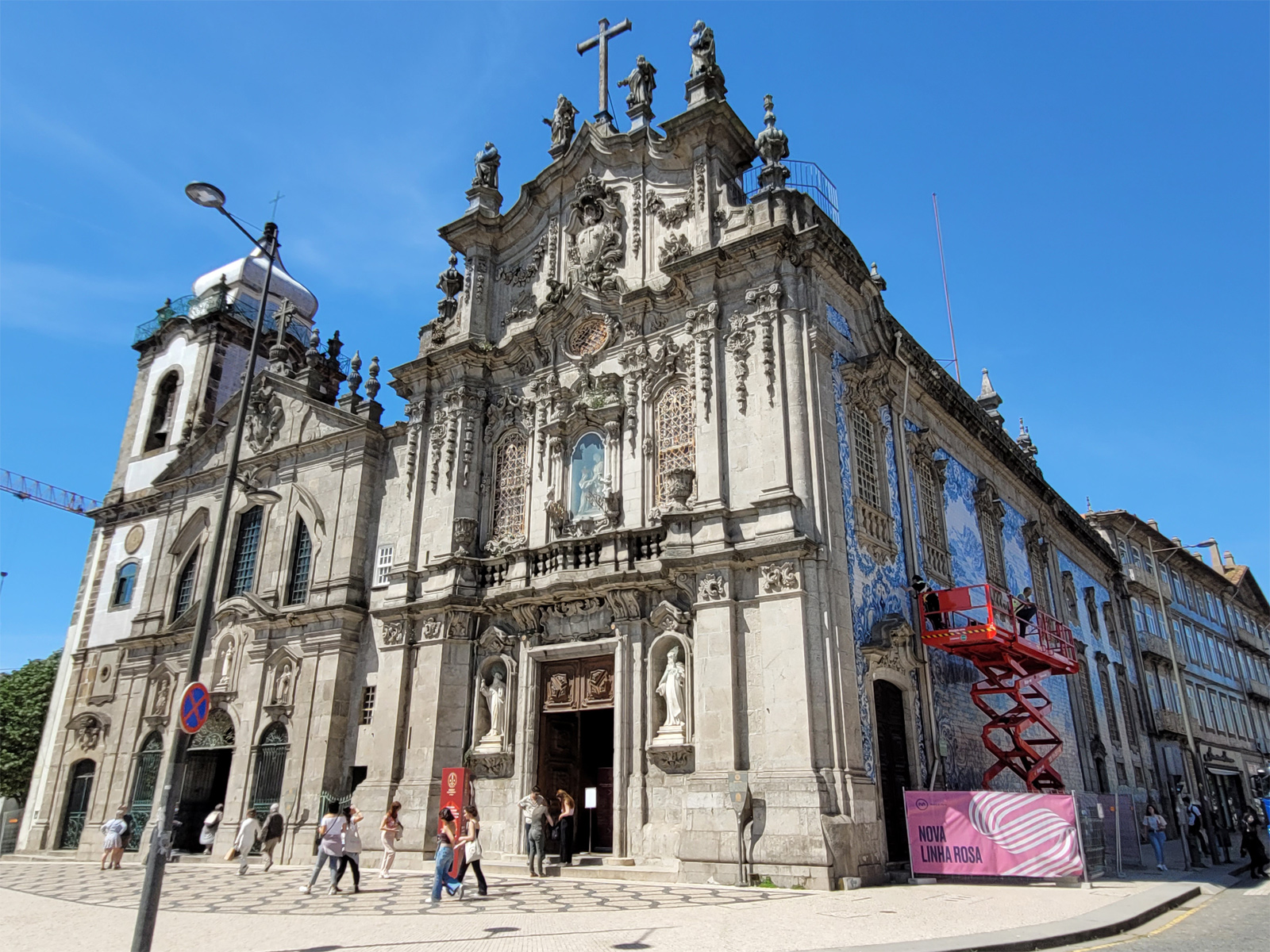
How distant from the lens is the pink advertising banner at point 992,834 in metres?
14.8

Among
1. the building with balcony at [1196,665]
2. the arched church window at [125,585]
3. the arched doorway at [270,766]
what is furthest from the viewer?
the building with balcony at [1196,665]

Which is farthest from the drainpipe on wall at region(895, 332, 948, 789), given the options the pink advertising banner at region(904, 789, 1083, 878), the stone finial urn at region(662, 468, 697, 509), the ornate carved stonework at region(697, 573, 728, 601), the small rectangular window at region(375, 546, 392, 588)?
the small rectangular window at region(375, 546, 392, 588)

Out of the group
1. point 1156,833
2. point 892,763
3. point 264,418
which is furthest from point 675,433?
point 264,418

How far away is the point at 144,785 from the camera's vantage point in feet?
86.7

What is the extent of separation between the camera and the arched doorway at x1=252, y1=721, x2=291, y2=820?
2342 cm

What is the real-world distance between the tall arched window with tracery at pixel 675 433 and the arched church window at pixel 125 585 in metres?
21.0

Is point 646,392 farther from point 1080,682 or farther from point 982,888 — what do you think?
point 1080,682

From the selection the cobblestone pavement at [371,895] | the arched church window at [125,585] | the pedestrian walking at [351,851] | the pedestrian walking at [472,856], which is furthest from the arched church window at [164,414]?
the pedestrian walking at [472,856]

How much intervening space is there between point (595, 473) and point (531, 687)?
17.1 ft

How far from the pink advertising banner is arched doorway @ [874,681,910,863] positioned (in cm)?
123

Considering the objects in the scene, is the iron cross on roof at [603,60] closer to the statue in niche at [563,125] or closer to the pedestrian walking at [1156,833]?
the statue in niche at [563,125]

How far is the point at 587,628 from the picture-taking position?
65.6 feet

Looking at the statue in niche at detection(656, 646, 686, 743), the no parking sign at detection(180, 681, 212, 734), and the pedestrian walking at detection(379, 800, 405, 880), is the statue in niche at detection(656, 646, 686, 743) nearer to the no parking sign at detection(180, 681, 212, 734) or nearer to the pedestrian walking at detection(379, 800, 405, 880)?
the pedestrian walking at detection(379, 800, 405, 880)

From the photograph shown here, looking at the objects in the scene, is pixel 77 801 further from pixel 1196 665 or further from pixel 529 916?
pixel 1196 665
